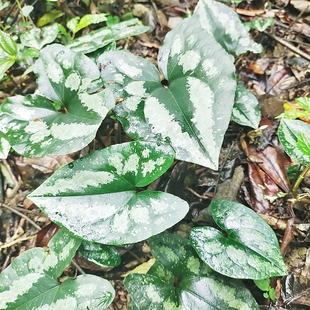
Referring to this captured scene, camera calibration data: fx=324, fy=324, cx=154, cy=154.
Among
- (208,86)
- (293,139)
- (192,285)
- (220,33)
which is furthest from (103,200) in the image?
(220,33)

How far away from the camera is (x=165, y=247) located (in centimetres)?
108

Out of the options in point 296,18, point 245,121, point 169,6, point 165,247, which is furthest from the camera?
point 169,6

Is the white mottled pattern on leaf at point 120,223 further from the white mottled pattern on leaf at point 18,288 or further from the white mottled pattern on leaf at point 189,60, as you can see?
the white mottled pattern on leaf at point 189,60

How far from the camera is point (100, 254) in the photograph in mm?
1106

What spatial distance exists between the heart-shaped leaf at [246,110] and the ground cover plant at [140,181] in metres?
0.19

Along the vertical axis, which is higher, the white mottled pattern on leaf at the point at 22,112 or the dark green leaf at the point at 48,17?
the dark green leaf at the point at 48,17

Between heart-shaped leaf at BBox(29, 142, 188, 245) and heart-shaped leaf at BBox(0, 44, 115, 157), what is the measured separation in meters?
0.09

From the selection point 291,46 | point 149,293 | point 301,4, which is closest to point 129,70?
point 149,293

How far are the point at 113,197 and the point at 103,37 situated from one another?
0.76 meters

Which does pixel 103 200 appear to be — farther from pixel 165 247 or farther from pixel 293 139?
pixel 293 139

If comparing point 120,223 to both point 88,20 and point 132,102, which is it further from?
point 88,20

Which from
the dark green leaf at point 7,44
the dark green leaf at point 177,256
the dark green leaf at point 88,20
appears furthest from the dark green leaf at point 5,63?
the dark green leaf at point 177,256

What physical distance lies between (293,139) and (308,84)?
24.8 inches

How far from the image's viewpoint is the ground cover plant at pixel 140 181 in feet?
3.09
